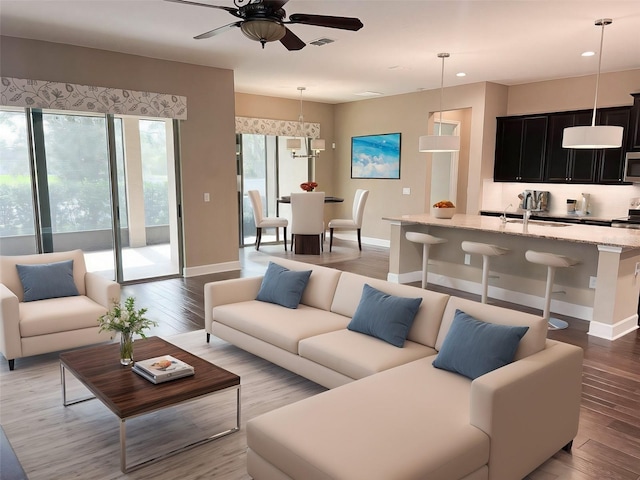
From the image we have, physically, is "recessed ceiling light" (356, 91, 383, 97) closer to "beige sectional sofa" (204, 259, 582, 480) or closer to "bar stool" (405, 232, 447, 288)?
"bar stool" (405, 232, 447, 288)

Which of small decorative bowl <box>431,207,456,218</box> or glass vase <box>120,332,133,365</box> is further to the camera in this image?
small decorative bowl <box>431,207,456,218</box>

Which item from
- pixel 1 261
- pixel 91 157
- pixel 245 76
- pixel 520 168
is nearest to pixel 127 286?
pixel 91 157

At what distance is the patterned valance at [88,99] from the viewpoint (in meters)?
5.16

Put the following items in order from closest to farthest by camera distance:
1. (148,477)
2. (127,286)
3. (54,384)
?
(148,477)
(54,384)
(127,286)

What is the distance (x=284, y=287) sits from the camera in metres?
3.96

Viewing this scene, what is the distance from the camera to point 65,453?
259 centimetres

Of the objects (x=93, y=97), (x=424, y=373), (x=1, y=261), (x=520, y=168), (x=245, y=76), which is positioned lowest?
(x=424, y=373)

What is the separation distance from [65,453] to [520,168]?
283 inches

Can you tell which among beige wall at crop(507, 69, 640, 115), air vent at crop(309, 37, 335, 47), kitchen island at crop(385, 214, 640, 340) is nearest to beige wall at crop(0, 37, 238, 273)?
air vent at crop(309, 37, 335, 47)

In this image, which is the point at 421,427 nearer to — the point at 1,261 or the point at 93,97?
the point at 1,261

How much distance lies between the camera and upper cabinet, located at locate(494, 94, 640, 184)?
642cm

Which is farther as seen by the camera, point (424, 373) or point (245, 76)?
point (245, 76)

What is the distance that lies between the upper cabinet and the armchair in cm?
626

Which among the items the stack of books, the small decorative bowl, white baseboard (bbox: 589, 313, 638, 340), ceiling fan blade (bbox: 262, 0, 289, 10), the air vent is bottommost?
white baseboard (bbox: 589, 313, 638, 340)
